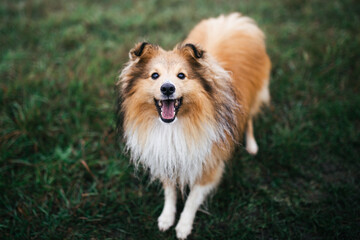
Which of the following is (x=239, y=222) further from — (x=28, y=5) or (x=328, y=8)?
(x=28, y=5)

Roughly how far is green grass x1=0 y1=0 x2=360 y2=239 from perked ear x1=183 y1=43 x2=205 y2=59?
1.51 metres

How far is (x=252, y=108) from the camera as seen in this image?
337 centimetres

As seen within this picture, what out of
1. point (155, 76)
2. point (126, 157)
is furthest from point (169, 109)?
point (126, 157)

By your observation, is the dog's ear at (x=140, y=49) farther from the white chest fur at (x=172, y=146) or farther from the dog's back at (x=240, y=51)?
the dog's back at (x=240, y=51)

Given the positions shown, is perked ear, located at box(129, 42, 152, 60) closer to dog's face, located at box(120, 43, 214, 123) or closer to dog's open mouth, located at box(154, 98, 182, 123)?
dog's face, located at box(120, 43, 214, 123)

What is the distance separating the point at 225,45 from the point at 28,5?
5.25 meters

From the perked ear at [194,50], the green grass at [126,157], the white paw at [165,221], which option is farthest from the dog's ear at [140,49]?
the white paw at [165,221]

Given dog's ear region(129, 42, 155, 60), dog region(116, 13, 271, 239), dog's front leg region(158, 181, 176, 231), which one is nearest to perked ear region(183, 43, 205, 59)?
dog region(116, 13, 271, 239)

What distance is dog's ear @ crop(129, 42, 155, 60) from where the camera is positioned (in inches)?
85.3

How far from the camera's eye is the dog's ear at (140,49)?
7.11ft

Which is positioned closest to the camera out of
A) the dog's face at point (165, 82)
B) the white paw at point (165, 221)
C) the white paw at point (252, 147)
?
the dog's face at point (165, 82)

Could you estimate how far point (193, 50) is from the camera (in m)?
2.18

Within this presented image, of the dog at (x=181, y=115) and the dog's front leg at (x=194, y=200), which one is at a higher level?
the dog at (x=181, y=115)

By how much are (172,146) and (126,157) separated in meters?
0.98
